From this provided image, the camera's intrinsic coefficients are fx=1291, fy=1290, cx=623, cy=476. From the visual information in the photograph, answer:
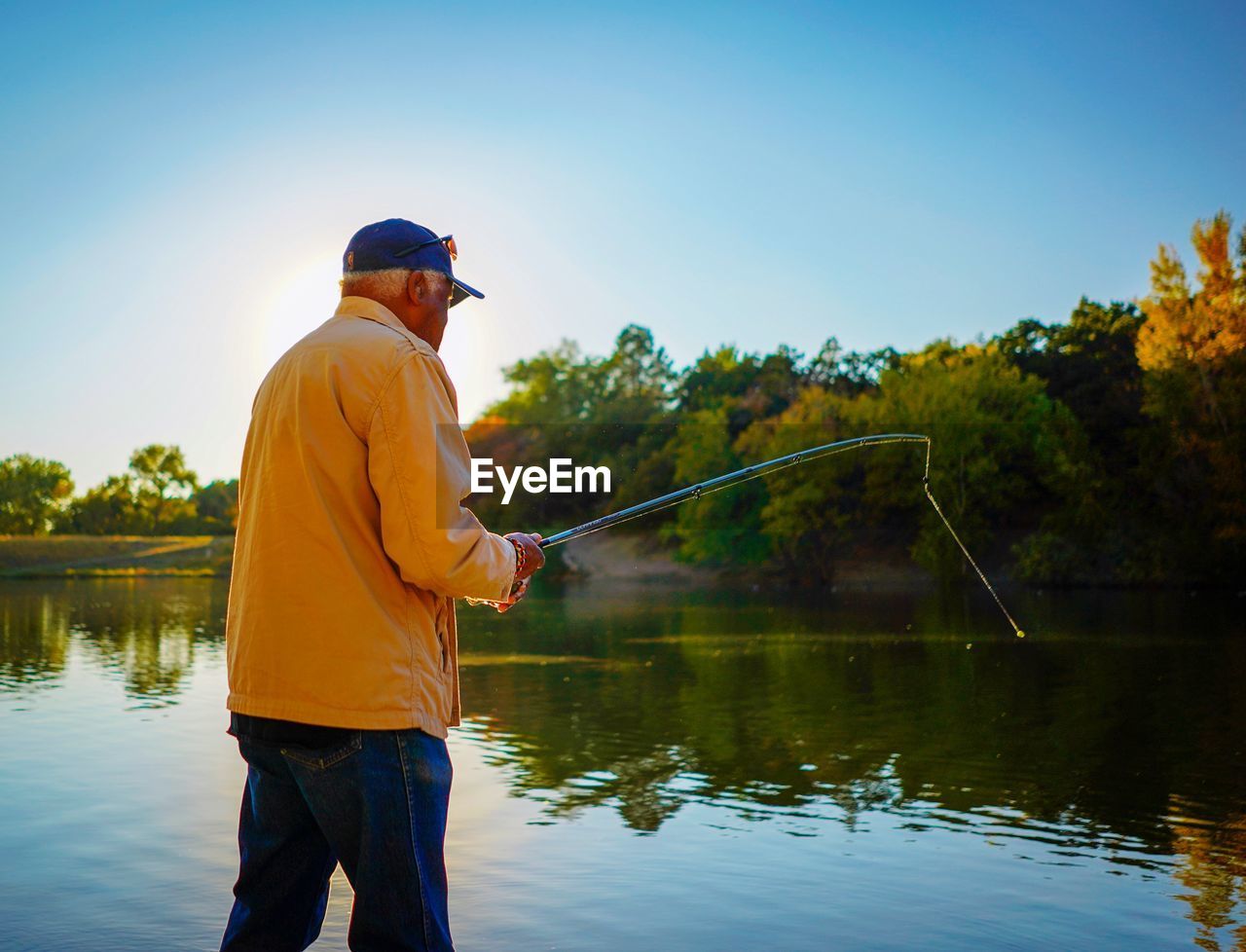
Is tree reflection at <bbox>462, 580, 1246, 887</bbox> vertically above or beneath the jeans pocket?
beneath

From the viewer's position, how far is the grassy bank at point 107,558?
6325 cm

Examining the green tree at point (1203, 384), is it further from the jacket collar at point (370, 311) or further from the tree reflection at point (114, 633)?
the jacket collar at point (370, 311)

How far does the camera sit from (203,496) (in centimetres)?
10500

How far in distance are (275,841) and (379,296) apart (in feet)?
4.29

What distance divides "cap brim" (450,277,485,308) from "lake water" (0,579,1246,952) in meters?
3.10

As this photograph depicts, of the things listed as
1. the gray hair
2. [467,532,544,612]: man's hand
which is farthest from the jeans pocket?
the gray hair

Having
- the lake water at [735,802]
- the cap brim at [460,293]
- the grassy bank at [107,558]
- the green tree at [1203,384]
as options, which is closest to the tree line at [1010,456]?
the green tree at [1203,384]

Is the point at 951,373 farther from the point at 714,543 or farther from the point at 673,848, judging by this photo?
the point at 673,848

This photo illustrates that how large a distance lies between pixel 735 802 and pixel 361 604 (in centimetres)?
626

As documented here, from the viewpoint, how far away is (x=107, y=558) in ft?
218

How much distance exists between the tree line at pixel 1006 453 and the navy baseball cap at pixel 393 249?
2880 centimetres

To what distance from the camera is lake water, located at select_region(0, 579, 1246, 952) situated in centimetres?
577

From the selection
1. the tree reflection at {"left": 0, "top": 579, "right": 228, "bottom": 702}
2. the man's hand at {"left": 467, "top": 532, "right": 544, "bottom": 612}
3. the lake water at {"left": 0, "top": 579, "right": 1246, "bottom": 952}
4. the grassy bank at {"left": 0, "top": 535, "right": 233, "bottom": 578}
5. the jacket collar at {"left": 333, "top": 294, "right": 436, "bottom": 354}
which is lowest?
the lake water at {"left": 0, "top": 579, "right": 1246, "bottom": 952}

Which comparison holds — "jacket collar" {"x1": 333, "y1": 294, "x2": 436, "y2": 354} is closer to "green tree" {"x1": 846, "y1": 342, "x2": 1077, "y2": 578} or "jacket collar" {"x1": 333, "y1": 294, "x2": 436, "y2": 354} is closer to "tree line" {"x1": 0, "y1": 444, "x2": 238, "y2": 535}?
"green tree" {"x1": 846, "y1": 342, "x2": 1077, "y2": 578}
